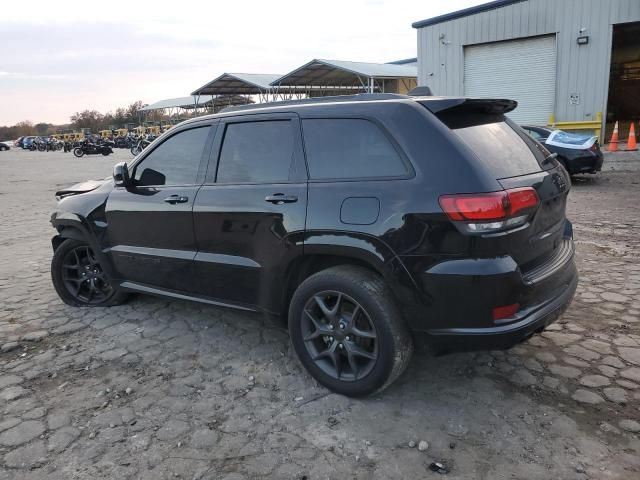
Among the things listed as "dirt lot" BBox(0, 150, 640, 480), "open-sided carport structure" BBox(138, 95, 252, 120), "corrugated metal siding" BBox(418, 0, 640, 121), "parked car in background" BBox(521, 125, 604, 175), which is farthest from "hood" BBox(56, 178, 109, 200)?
"open-sided carport structure" BBox(138, 95, 252, 120)

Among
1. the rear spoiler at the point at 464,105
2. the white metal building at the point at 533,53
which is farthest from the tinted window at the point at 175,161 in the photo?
the white metal building at the point at 533,53

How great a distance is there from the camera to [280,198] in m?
3.28

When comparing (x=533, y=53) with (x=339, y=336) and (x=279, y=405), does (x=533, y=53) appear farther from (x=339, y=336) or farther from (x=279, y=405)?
(x=279, y=405)

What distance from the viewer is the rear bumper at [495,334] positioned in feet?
8.95

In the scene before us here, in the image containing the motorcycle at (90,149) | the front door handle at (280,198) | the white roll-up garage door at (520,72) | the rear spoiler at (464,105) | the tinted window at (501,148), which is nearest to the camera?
the tinted window at (501,148)

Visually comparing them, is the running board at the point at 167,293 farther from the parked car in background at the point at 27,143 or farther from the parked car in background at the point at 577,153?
the parked car in background at the point at 27,143

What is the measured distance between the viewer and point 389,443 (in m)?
2.74

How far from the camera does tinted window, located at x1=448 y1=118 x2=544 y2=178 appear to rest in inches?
113

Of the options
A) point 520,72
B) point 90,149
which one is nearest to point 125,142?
point 90,149

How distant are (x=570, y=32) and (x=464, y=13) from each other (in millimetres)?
3486

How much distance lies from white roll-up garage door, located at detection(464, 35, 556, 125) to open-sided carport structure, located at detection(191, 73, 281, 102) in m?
20.5

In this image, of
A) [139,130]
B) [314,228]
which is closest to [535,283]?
[314,228]

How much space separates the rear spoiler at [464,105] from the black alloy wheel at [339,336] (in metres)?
1.22

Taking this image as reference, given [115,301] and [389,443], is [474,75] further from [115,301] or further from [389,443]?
[389,443]
